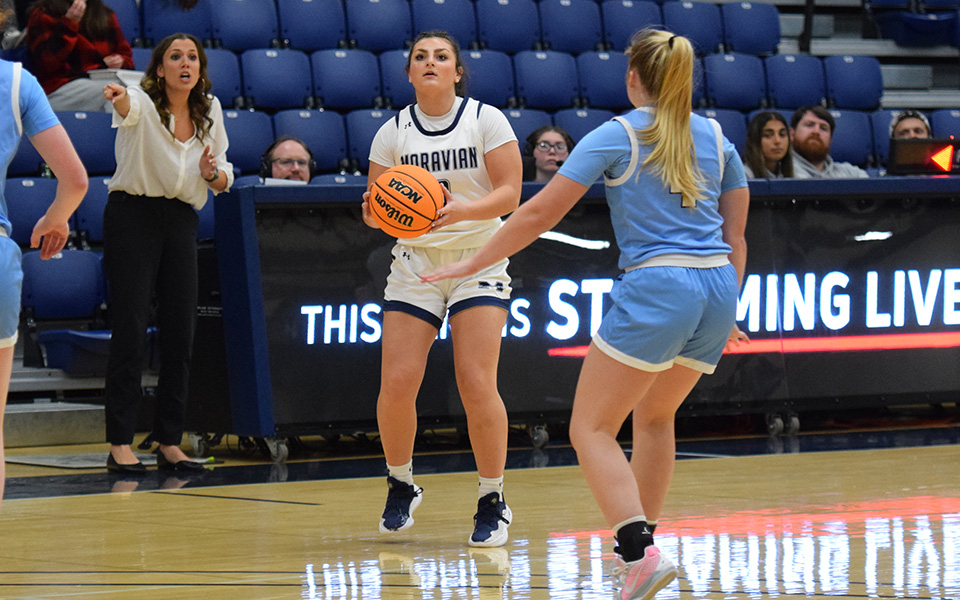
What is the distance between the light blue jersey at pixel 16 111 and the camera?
380 cm

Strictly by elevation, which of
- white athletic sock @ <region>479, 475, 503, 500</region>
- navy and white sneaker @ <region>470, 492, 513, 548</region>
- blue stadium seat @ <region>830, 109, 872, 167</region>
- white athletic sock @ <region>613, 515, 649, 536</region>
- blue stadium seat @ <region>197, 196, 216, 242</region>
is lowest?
navy and white sneaker @ <region>470, 492, 513, 548</region>

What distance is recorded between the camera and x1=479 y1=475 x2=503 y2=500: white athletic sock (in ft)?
16.2

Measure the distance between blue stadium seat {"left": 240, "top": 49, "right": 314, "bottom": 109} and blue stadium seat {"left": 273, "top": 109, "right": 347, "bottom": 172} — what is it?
0.51 meters

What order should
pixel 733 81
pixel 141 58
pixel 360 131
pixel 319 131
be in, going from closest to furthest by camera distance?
1. pixel 141 58
2. pixel 319 131
3. pixel 360 131
4. pixel 733 81

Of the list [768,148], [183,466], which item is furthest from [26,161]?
[768,148]

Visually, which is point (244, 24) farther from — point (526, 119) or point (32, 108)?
point (32, 108)

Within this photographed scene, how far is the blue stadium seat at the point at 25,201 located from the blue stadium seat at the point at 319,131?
2.23 m

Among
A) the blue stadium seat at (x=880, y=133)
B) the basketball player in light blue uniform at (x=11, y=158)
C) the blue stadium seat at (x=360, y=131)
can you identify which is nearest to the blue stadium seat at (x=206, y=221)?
the blue stadium seat at (x=360, y=131)

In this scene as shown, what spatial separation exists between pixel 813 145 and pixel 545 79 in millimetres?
3794

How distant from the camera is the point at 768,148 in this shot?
884cm

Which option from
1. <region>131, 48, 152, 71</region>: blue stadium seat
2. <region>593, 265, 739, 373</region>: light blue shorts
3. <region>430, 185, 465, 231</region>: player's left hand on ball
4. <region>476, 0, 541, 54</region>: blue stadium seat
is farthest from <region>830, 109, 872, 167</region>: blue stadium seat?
<region>593, 265, 739, 373</region>: light blue shorts

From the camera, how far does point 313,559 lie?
4.49m

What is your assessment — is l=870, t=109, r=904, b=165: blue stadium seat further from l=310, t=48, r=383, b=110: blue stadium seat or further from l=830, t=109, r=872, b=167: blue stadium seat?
l=310, t=48, r=383, b=110: blue stadium seat

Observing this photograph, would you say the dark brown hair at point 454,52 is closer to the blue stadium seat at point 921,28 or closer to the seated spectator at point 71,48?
the seated spectator at point 71,48
